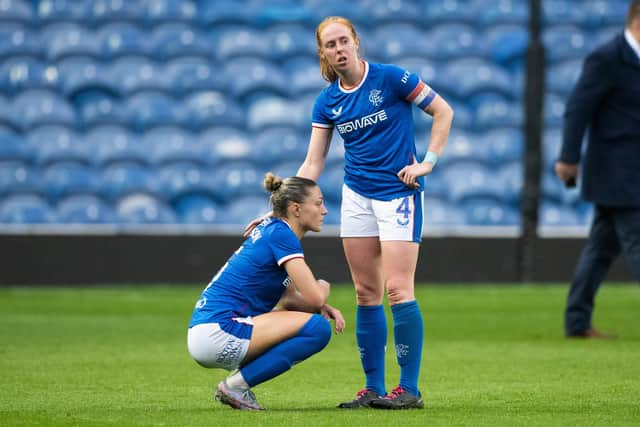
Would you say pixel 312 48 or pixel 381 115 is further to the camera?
pixel 312 48

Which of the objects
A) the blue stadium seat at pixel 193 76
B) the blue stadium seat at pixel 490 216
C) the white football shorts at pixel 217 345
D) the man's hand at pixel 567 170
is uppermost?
the blue stadium seat at pixel 193 76

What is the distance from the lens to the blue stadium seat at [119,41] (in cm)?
1351

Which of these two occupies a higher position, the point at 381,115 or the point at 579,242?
the point at 381,115

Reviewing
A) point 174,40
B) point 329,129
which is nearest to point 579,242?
point 174,40

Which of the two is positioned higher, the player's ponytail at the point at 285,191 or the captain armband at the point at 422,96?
the captain armband at the point at 422,96

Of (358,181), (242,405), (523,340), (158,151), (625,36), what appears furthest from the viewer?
(158,151)

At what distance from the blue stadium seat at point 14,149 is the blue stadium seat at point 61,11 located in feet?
5.70

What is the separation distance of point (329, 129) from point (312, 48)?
8.52 m

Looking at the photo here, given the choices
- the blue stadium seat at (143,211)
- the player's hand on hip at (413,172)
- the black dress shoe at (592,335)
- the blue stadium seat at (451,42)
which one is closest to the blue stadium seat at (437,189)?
the blue stadium seat at (451,42)

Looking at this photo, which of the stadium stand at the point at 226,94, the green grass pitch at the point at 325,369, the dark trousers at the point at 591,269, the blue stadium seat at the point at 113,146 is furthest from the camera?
the blue stadium seat at the point at 113,146

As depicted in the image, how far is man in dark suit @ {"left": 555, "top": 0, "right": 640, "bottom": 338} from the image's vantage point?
24.1 ft

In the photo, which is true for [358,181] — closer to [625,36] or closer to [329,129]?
[329,129]

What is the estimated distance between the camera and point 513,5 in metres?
14.3

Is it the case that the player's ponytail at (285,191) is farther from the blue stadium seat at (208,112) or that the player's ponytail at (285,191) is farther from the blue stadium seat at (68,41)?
the blue stadium seat at (68,41)
